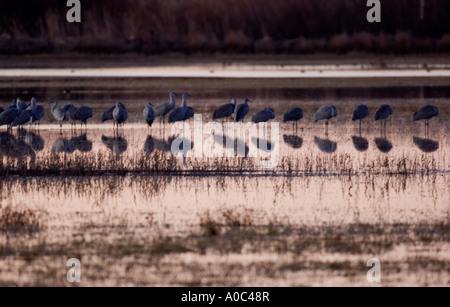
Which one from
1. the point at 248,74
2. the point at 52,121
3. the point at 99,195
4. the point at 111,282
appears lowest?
the point at 111,282

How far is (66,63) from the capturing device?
40.3m

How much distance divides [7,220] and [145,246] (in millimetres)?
2349

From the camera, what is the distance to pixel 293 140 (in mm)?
19781

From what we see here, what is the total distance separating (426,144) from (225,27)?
85.1 feet

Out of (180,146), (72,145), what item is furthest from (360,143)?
(72,145)

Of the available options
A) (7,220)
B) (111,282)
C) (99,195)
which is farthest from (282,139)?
(111,282)

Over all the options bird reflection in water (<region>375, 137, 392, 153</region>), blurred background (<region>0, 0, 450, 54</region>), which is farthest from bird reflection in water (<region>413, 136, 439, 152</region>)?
blurred background (<region>0, 0, 450, 54</region>)

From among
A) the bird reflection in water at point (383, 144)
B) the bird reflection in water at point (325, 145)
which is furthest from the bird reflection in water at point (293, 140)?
the bird reflection in water at point (383, 144)

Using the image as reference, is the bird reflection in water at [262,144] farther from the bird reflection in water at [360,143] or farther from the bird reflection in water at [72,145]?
the bird reflection in water at [72,145]

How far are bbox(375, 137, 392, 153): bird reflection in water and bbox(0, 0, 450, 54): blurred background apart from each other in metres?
21.3

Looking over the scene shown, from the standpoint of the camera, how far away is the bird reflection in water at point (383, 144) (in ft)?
60.4

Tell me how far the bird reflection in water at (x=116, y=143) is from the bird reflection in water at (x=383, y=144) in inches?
185

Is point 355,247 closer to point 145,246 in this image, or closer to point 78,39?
point 145,246

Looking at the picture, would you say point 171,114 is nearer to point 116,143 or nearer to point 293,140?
point 116,143
